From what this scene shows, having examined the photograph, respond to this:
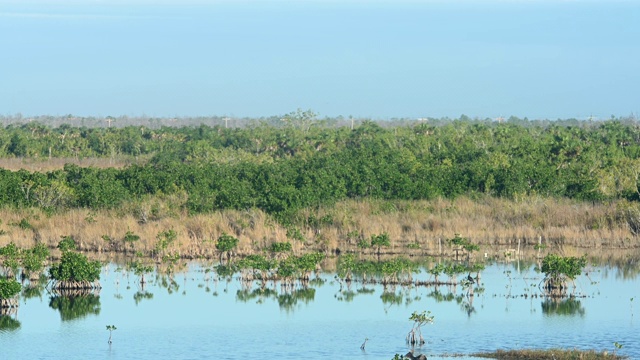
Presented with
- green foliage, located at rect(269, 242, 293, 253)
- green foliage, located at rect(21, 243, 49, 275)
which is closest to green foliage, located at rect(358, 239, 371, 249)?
green foliage, located at rect(269, 242, 293, 253)

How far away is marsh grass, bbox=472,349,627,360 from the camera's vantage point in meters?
21.5

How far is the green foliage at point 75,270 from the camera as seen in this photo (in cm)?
2877

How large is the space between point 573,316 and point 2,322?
1240cm

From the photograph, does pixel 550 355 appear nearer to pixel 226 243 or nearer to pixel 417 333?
pixel 417 333

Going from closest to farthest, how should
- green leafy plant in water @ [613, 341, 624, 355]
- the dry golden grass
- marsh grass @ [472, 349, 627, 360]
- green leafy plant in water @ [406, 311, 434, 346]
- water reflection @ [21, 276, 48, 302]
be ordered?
marsh grass @ [472, 349, 627, 360] < green leafy plant in water @ [613, 341, 624, 355] < green leafy plant in water @ [406, 311, 434, 346] < water reflection @ [21, 276, 48, 302] < the dry golden grass

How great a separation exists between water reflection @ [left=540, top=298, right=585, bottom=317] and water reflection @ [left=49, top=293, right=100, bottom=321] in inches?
404

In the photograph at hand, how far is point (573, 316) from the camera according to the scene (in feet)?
88.6

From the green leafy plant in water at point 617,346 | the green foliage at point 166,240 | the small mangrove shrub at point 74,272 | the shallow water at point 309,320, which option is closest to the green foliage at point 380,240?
the shallow water at point 309,320

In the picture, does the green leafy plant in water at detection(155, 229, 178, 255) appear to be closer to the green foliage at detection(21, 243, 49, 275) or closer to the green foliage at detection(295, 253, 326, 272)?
the green foliage at detection(21, 243, 49, 275)

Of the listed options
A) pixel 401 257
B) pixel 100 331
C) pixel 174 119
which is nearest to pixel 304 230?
pixel 401 257

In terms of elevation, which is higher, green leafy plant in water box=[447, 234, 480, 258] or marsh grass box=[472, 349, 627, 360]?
green leafy plant in water box=[447, 234, 480, 258]

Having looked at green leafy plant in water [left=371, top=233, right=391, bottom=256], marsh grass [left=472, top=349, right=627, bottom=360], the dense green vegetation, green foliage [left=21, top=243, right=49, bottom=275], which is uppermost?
the dense green vegetation

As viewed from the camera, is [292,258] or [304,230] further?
[304,230]

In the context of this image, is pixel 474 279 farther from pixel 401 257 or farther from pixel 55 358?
pixel 55 358
